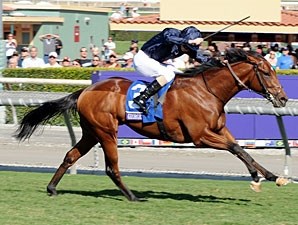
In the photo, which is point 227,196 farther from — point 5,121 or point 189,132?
point 5,121

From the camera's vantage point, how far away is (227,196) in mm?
9648

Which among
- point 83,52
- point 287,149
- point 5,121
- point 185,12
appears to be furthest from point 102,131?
point 185,12

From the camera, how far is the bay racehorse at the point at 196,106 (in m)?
Result: 9.23

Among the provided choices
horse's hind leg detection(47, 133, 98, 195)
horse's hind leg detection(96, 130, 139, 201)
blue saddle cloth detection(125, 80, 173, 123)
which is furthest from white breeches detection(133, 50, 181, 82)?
horse's hind leg detection(47, 133, 98, 195)

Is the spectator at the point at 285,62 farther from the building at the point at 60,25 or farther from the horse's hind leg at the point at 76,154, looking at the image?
the building at the point at 60,25

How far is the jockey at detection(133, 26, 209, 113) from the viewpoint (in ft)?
30.1

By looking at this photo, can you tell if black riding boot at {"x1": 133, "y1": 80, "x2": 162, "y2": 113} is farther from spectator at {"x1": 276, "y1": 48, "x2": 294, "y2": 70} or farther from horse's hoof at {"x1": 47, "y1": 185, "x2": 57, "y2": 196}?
spectator at {"x1": 276, "y1": 48, "x2": 294, "y2": 70}

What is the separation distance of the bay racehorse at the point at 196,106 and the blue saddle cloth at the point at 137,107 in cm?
5

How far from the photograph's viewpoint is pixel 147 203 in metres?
9.05

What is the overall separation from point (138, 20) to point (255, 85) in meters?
18.3

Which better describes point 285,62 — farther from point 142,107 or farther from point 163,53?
point 142,107

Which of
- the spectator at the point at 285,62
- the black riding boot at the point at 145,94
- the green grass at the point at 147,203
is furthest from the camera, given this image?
the spectator at the point at 285,62

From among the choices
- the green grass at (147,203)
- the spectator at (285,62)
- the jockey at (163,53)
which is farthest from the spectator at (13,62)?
the jockey at (163,53)

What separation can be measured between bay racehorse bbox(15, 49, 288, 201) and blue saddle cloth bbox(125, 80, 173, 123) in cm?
5
